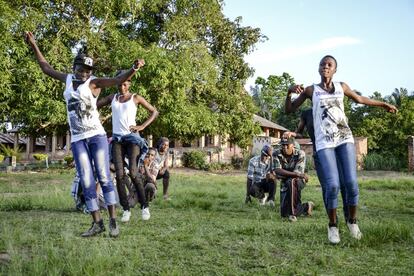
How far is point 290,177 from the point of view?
6930 mm

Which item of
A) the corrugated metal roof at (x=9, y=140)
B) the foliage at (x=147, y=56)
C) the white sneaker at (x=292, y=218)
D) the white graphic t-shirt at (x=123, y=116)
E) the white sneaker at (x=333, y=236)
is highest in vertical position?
the foliage at (x=147, y=56)

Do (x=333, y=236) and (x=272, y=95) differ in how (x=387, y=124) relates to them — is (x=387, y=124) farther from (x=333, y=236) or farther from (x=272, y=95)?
(x=333, y=236)

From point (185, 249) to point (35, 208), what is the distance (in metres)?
4.30

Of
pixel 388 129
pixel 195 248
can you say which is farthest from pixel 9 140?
pixel 195 248

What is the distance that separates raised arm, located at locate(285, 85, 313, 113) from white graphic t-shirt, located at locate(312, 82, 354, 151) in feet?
0.37

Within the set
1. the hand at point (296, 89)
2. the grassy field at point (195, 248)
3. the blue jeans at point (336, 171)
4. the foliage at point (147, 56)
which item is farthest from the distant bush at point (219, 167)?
the blue jeans at point (336, 171)

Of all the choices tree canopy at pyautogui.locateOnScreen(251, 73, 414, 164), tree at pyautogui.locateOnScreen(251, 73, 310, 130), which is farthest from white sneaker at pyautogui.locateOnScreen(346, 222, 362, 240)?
tree at pyautogui.locateOnScreen(251, 73, 310, 130)

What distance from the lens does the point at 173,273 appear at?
3250mm

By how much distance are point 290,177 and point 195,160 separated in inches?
901

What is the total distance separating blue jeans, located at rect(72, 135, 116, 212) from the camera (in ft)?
16.4

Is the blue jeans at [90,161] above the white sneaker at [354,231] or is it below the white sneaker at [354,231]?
above

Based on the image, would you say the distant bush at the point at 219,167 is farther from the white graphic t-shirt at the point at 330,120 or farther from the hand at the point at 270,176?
the white graphic t-shirt at the point at 330,120

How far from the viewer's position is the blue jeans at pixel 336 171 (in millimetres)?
4797

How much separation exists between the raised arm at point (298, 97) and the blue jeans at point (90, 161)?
2.11m
